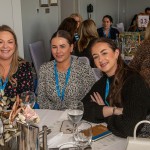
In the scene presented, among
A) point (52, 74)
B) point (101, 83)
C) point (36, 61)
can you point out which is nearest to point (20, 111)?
point (101, 83)

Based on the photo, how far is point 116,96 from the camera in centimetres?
213

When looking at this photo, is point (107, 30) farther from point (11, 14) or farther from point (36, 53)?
point (11, 14)

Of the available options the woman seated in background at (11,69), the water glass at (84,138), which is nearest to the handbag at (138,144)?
the water glass at (84,138)

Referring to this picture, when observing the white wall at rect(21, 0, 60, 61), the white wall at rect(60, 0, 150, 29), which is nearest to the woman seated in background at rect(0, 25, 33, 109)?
the white wall at rect(21, 0, 60, 61)

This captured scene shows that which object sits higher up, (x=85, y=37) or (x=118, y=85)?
(x=85, y=37)

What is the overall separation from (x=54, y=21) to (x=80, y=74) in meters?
4.04

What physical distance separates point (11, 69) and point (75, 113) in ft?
3.83

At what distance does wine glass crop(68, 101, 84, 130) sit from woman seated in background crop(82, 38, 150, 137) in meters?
0.20

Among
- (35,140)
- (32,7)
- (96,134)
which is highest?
(32,7)

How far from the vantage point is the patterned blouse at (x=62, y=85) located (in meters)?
2.78

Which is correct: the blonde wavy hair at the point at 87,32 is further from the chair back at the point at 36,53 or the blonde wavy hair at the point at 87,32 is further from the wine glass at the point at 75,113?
the wine glass at the point at 75,113

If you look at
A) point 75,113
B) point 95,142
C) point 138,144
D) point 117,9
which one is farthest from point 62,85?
point 117,9

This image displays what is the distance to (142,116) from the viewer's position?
76.2 inches

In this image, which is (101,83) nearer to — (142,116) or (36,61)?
(142,116)
